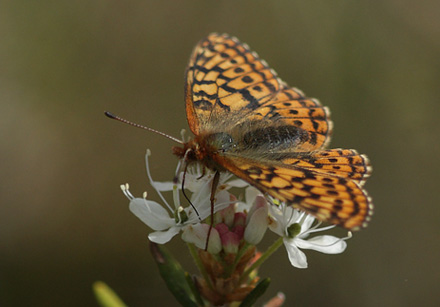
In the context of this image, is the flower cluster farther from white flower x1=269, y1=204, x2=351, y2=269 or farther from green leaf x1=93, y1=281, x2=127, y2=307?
green leaf x1=93, y1=281, x2=127, y2=307

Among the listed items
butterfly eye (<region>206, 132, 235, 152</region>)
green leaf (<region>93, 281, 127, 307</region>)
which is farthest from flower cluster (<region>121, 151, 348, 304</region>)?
green leaf (<region>93, 281, 127, 307</region>)

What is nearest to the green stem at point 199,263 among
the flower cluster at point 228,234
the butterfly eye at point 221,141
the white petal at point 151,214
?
the flower cluster at point 228,234

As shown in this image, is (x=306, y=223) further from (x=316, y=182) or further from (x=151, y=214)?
(x=151, y=214)

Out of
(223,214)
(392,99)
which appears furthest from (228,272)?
(392,99)

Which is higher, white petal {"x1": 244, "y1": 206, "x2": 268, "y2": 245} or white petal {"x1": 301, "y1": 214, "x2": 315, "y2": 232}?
white petal {"x1": 244, "y1": 206, "x2": 268, "y2": 245}

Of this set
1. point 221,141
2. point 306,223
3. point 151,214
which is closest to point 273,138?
point 221,141

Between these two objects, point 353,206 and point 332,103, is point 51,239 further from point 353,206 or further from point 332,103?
point 353,206
